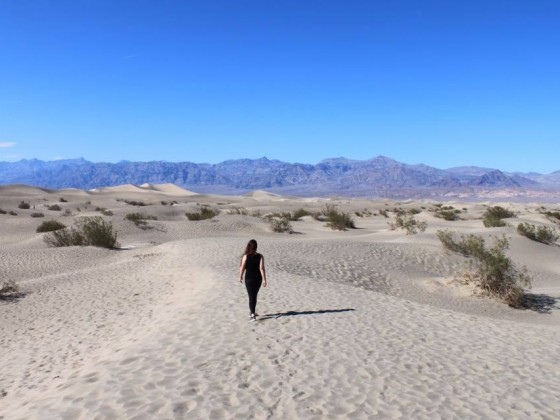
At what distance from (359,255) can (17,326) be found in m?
12.3

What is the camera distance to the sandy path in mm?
5594

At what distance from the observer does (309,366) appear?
273 inches

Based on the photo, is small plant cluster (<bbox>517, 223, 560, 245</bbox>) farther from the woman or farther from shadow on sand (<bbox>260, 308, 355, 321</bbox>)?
the woman

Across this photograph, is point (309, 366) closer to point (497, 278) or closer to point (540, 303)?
point (497, 278)

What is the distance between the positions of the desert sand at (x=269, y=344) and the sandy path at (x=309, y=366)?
3 centimetres

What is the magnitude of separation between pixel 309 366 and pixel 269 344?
1062 millimetres

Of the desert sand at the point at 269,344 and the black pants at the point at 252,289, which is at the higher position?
the black pants at the point at 252,289

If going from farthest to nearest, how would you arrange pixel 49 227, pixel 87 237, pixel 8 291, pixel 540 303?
pixel 49 227, pixel 87 237, pixel 540 303, pixel 8 291

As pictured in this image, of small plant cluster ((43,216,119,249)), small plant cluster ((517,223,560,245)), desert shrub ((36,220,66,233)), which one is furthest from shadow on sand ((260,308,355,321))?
desert shrub ((36,220,66,233))

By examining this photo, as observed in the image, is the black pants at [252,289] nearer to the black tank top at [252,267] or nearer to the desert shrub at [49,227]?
the black tank top at [252,267]

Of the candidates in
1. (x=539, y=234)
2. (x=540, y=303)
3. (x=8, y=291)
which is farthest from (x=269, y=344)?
(x=539, y=234)

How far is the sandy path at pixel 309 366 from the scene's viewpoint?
5594mm

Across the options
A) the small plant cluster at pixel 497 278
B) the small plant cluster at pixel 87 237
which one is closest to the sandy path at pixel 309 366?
the small plant cluster at pixel 497 278

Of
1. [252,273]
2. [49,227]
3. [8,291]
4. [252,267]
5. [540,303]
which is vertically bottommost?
[540,303]
